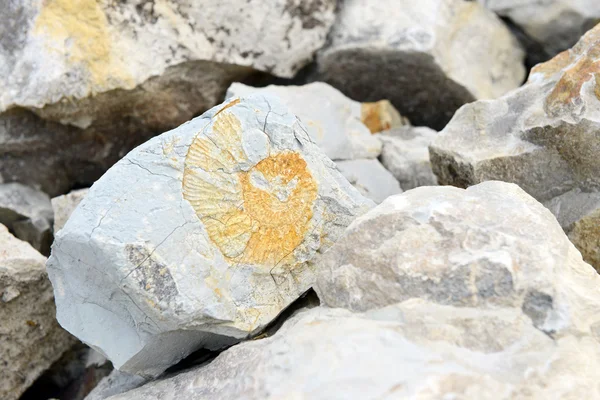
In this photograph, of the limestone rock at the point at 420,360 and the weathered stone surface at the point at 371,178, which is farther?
the weathered stone surface at the point at 371,178

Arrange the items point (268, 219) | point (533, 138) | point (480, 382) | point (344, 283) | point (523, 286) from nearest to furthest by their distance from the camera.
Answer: point (480, 382) < point (523, 286) < point (344, 283) < point (268, 219) < point (533, 138)

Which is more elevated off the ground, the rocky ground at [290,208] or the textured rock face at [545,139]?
the textured rock face at [545,139]

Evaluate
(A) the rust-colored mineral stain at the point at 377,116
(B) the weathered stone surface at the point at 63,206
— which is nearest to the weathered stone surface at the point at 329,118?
(A) the rust-colored mineral stain at the point at 377,116

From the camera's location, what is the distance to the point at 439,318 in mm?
1190

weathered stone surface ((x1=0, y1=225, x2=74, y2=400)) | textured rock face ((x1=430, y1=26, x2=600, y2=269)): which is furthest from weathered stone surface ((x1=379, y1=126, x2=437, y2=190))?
weathered stone surface ((x1=0, y1=225, x2=74, y2=400))

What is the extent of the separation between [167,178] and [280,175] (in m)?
0.29

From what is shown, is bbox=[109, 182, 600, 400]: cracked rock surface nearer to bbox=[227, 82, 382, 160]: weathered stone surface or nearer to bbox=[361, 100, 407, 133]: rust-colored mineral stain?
bbox=[227, 82, 382, 160]: weathered stone surface

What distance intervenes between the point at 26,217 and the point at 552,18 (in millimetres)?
2361

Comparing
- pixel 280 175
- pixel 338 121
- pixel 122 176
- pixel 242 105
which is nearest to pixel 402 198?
pixel 280 175

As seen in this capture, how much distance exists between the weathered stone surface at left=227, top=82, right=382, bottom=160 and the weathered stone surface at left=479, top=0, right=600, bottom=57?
1006 millimetres

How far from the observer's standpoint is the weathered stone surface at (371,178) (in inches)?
78.1

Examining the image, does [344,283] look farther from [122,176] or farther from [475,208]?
[122,176]

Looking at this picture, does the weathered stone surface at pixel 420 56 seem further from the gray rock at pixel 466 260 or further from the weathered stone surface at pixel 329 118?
the gray rock at pixel 466 260

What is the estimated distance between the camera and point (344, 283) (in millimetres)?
1330
